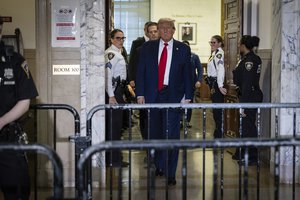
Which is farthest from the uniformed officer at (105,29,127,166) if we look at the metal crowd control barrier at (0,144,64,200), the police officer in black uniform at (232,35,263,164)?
the metal crowd control barrier at (0,144,64,200)

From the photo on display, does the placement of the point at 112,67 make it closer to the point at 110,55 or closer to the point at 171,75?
the point at 110,55

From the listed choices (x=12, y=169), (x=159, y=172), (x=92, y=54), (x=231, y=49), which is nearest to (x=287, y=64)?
(x=159, y=172)

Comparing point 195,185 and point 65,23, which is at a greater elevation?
point 65,23

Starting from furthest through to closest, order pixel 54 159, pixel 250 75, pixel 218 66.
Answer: pixel 218 66, pixel 250 75, pixel 54 159

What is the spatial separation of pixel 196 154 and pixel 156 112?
2.20 m

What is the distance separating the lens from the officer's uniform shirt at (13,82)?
3.67 metres

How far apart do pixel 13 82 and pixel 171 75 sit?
101 inches

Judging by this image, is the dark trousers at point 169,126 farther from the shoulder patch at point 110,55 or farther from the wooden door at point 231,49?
the wooden door at point 231,49

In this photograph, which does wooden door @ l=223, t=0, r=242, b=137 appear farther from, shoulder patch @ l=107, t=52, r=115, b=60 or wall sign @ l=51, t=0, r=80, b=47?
wall sign @ l=51, t=0, r=80, b=47

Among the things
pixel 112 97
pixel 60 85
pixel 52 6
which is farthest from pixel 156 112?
pixel 52 6

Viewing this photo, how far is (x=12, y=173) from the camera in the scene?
143 inches

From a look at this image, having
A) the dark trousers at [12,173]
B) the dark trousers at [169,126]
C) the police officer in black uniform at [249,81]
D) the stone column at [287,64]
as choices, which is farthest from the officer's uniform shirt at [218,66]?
the dark trousers at [12,173]

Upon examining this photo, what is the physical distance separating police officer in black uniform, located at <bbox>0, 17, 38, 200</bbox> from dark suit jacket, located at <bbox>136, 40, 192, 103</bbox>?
2.39 m

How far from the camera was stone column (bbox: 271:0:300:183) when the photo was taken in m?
6.08
